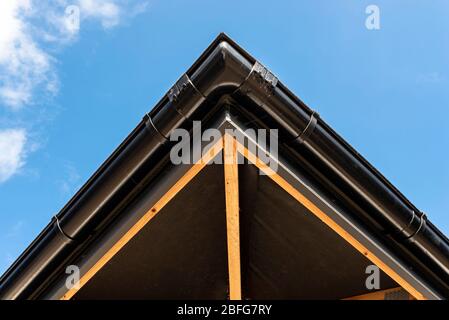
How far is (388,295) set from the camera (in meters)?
5.38

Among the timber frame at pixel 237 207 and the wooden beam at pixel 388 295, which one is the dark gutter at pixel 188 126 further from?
the wooden beam at pixel 388 295

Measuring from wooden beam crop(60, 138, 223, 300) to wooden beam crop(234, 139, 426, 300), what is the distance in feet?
0.82

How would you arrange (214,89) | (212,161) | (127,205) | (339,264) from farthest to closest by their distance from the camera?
(339,264) < (127,205) < (212,161) < (214,89)

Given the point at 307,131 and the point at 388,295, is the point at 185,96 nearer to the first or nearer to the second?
the point at 307,131

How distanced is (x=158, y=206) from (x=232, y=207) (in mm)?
682

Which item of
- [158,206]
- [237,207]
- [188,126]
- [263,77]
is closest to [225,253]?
[237,207]

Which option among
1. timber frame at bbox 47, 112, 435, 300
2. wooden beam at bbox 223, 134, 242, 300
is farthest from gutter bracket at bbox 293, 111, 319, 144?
wooden beam at bbox 223, 134, 242, 300

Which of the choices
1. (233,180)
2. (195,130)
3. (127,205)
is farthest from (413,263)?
(127,205)

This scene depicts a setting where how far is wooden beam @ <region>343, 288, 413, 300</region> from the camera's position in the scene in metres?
5.11

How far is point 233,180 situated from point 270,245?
1670 millimetres

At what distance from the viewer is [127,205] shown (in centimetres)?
466

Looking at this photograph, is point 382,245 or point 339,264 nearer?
point 382,245
